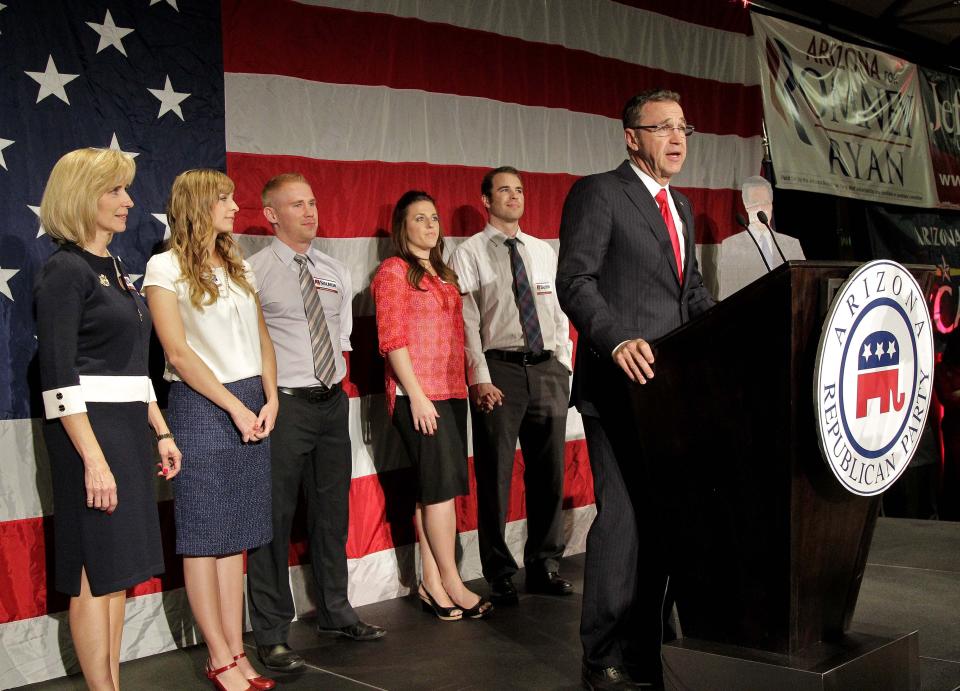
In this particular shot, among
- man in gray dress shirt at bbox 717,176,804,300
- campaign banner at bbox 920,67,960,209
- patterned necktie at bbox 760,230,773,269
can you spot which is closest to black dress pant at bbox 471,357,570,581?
man in gray dress shirt at bbox 717,176,804,300

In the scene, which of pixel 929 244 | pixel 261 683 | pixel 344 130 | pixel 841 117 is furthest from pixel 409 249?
pixel 929 244

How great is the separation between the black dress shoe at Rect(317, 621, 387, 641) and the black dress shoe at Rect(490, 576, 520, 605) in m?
0.50

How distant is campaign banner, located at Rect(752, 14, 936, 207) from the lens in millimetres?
5586

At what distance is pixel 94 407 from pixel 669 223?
1.50m

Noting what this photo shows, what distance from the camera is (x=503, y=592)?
377cm

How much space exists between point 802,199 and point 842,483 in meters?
4.88

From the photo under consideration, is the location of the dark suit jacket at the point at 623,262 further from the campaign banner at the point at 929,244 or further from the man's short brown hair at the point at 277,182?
the campaign banner at the point at 929,244

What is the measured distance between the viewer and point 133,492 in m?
2.51

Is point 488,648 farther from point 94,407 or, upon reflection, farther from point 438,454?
point 94,407

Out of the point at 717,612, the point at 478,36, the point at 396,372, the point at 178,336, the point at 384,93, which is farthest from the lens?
the point at 478,36

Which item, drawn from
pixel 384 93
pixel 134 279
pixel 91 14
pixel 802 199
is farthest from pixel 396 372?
pixel 802 199

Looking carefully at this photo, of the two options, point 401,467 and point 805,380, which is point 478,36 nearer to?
point 401,467

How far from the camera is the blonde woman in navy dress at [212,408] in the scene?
2785 millimetres

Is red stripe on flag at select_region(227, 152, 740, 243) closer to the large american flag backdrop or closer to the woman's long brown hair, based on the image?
the large american flag backdrop
